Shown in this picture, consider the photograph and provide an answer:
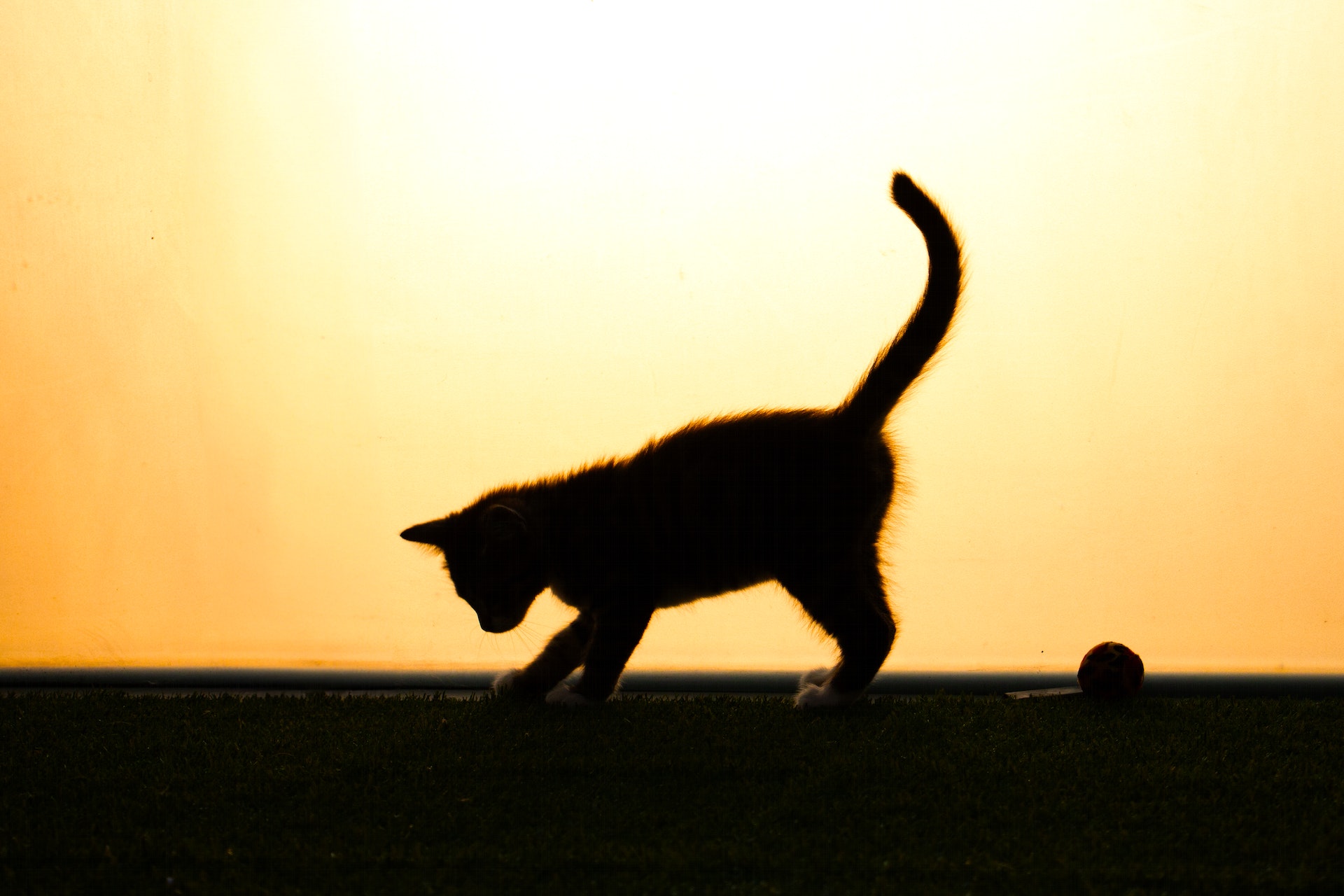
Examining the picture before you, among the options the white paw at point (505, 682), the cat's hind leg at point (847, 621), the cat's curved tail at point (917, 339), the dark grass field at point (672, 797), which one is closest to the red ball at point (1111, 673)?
the dark grass field at point (672, 797)

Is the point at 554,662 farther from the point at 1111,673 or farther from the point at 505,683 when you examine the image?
the point at 1111,673

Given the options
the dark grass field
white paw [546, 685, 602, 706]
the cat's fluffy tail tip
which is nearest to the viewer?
the dark grass field

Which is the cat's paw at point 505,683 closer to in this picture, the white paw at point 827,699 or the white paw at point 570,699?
the white paw at point 570,699

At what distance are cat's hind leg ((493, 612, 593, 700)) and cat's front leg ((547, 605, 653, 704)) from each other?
0.15ft

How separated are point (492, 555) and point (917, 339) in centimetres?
79

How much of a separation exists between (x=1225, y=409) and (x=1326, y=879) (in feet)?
3.46

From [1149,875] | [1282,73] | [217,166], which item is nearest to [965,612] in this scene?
[1149,875]

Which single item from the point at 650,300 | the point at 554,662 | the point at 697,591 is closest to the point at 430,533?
the point at 554,662

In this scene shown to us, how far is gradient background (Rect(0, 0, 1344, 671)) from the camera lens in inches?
67.4

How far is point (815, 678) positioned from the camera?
174 centimetres

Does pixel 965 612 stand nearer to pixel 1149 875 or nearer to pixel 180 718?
pixel 1149 875

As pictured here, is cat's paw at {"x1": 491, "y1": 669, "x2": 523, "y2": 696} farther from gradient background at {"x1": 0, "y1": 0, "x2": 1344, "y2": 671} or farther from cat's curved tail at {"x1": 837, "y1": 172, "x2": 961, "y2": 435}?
cat's curved tail at {"x1": 837, "y1": 172, "x2": 961, "y2": 435}

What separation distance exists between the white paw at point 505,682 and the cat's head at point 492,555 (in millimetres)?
141

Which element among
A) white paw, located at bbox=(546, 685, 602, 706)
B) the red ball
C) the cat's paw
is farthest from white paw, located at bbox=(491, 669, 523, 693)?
the red ball
